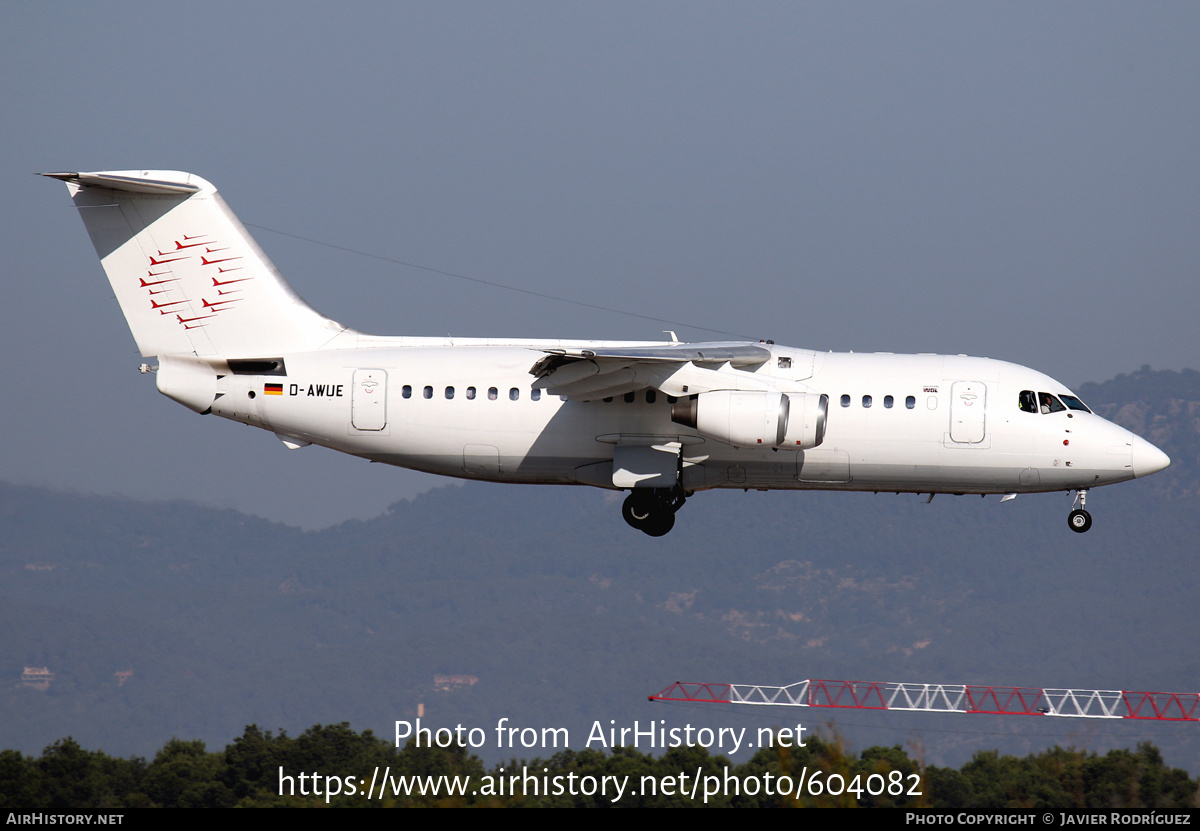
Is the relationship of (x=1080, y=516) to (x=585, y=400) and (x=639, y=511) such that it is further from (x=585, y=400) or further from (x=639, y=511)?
(x=585, y=400)

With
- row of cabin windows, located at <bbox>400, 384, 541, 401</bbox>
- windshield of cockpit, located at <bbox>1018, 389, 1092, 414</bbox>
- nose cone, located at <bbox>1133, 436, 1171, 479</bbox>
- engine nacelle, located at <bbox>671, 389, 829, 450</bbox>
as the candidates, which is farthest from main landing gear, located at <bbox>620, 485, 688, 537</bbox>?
nose cone, located at <bbox>1133, 436, 1171, 479</bbox>

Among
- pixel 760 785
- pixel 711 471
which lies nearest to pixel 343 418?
pixel 711 471

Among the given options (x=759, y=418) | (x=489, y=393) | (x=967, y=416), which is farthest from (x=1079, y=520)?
(x=489, y=393)

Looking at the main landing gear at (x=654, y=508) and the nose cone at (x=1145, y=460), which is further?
the main landing gear at (x=654, y=508)

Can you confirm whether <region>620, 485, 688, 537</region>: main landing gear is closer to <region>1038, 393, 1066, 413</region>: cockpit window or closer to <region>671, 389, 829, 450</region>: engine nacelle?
<region>671, 389, 829, 450</region>: engine nacelle

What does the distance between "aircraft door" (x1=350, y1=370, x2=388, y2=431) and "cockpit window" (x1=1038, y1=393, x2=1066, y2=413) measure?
1124 centimetres

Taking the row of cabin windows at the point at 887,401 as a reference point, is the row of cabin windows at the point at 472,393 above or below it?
below

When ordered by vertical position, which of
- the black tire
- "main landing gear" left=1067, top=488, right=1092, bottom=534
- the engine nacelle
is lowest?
the black tire

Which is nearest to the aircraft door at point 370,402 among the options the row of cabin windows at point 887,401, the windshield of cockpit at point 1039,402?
the row of cabin windows at point 887,401

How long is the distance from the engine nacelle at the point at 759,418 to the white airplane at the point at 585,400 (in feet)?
0.11

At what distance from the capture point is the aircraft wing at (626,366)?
75.0 feet

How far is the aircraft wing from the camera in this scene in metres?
22.9

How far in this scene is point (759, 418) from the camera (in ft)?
74.8

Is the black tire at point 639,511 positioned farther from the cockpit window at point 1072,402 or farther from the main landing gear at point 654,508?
the cockpit window at point 1072,402
